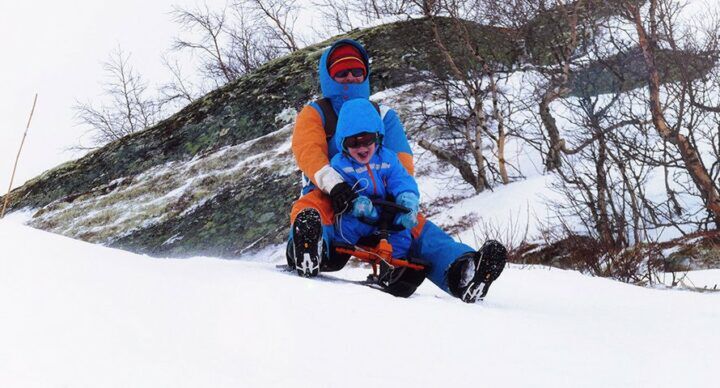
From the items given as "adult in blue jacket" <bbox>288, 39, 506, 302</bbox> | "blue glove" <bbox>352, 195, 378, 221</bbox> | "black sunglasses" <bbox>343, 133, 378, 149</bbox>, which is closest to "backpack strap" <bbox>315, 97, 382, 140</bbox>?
"adult in blue jacket" <bbox>288, 39, 506, 302</bbox>

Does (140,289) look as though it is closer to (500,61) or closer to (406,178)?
(406,178)

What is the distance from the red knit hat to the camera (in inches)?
166

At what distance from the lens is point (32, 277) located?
1.67 metres

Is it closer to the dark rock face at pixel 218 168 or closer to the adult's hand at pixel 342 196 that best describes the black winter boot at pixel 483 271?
the adult's hand at pixel 342 196

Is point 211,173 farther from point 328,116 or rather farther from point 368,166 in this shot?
point 368,166

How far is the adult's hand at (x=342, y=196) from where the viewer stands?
11.4 feet

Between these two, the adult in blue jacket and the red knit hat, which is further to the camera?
the red knit hat

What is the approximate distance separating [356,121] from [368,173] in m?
0.31

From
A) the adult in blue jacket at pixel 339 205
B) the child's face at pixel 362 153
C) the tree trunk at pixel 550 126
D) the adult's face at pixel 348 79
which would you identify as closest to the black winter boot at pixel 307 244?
the adult in blue jacket at pixel 339 205

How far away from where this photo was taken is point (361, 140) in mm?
3648

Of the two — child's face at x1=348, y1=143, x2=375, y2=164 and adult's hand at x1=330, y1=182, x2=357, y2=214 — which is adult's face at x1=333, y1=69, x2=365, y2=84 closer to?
child's face at x1=348, y1=143, x2=375, y2=164

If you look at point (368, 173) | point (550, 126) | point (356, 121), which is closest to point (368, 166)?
point (368, 173)

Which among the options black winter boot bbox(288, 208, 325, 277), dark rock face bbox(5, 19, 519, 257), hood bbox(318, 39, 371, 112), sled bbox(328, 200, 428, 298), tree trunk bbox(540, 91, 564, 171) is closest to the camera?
black winter boot bbox(288, 208, 325, 277)

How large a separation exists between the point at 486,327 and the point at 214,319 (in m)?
0.96
